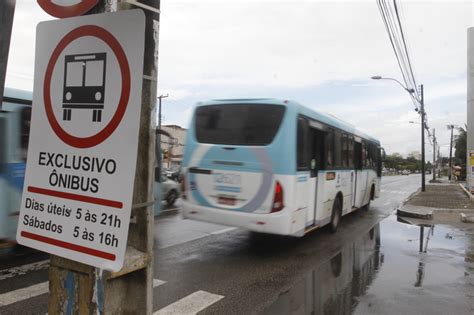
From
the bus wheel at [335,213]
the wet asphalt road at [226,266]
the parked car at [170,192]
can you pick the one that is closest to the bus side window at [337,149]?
the bus wheel at [335,213]

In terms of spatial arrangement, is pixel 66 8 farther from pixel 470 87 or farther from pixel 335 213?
pixel 470 87

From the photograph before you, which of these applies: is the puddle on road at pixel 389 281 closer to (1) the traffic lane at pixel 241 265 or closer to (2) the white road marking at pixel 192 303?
(1) the traffic lane at pixel 241 265

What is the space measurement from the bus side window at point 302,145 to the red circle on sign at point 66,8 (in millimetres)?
5960

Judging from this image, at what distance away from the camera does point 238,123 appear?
313 inches

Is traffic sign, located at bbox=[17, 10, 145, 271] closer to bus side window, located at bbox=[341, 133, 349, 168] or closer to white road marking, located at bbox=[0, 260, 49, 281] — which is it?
white road marking, located at bbox=[0, 260, 49, 281]

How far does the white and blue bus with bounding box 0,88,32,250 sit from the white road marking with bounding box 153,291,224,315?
332 cm

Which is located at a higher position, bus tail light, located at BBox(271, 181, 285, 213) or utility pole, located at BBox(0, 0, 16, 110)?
utility pole, located at BBox(0, 0, 16, 110)

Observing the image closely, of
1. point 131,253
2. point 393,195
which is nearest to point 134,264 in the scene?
point 131,253

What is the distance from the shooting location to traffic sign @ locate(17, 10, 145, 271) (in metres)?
1.84

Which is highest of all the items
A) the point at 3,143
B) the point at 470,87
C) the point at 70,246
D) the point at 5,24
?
the point at 470,87

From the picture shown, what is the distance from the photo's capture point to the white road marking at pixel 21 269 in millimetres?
6137

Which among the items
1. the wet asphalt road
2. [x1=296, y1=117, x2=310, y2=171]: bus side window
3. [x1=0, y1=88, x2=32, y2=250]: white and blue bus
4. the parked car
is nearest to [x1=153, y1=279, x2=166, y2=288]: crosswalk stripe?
the wet asphalt road

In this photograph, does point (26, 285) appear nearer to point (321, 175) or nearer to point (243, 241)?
point (243, 241)

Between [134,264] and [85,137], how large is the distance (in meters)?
0.69
